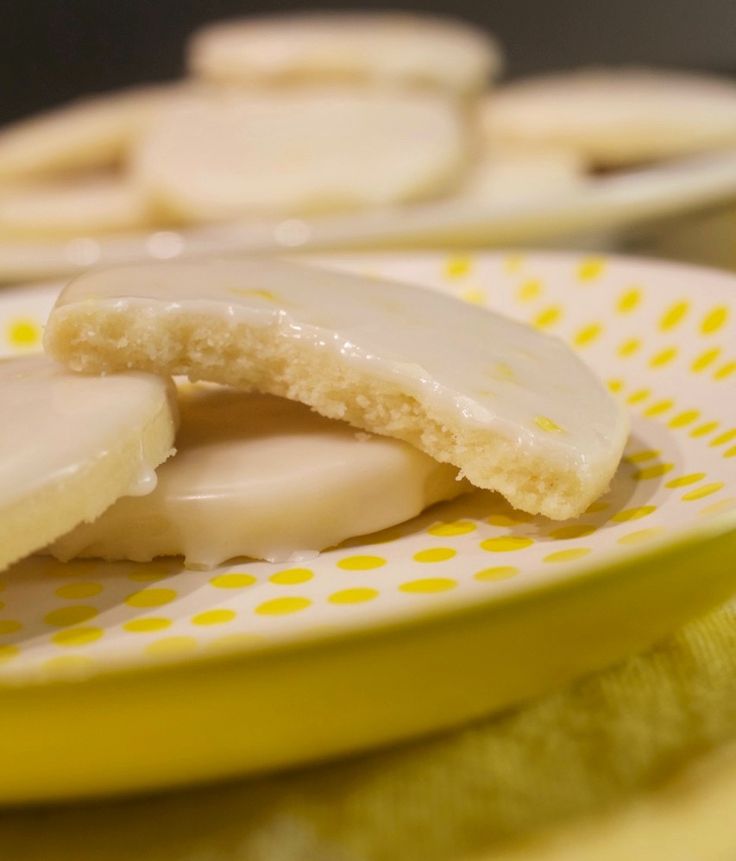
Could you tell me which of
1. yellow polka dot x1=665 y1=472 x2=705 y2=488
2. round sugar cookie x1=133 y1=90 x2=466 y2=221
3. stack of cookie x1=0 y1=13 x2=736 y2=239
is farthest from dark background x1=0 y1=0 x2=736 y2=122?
yellow polka dot x1=665 y1=472 x2=705 y2=488

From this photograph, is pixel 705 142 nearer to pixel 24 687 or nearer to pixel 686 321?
pixel 686 321

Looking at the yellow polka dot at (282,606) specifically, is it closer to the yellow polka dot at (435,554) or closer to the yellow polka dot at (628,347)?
the yellow polka dot at (435,554)

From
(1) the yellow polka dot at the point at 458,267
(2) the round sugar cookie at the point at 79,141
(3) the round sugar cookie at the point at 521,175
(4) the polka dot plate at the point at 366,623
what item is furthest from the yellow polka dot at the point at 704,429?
(2) the round sugar cookie at the point at 79,141

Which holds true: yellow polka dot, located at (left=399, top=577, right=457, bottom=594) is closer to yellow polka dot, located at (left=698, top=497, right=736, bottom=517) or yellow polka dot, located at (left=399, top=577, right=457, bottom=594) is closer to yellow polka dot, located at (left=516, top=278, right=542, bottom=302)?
yellow polka dot, located at (left=698, top=497, right=736, bottom=517)

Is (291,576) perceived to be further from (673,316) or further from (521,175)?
(521,175)

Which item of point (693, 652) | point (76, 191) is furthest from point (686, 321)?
point (76, 191)

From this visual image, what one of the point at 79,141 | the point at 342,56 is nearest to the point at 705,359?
the point at 342,56
